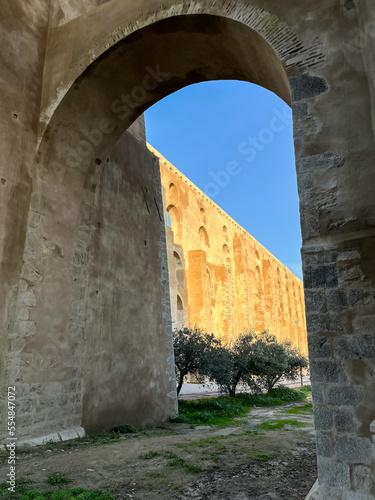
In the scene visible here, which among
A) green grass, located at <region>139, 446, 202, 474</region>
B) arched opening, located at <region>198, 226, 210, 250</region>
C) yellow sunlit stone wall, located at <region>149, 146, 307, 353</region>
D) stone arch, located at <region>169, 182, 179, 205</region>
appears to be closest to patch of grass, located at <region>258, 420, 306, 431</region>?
green grass, located at <region>139, 446, 202, 474</region>

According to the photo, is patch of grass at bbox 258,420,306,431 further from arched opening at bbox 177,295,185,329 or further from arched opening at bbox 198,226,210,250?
arched opening at bbox 198,226,210,250

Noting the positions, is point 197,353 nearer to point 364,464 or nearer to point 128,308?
point 128,308

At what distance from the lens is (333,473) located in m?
2.94

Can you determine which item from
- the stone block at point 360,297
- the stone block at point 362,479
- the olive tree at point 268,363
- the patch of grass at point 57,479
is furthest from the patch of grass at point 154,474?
the olive tree at point 268,363

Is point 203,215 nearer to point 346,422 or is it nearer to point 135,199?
point 135,199

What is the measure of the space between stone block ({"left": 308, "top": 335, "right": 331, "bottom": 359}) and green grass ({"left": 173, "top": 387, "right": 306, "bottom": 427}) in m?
4.85

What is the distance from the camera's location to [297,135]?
3908 millimetres

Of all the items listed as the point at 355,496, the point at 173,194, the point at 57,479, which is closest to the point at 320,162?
the point at 355,496

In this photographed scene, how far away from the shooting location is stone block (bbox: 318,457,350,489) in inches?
114

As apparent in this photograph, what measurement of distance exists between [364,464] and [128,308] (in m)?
5.50

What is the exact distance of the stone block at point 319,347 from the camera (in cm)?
320

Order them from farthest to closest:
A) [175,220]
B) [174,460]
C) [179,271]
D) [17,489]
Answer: [175,220] < [179,271] < [174,460] < [17,489]

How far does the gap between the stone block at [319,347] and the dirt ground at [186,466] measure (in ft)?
3.96

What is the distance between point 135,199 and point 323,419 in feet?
21.1
